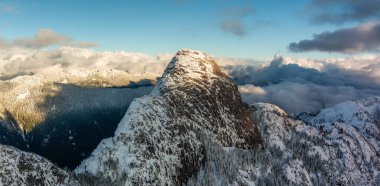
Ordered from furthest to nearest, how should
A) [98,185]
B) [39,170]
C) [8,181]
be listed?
[98,185], [39,170], [8,181]

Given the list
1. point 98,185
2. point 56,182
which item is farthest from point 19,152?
point 98,185

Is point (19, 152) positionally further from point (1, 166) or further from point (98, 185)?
point (98, 185)

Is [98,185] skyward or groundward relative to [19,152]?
groundward

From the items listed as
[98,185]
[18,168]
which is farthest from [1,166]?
[98,185]

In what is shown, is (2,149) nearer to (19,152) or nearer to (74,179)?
(19,152)

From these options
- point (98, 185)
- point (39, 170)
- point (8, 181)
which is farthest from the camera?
point (98, 185)

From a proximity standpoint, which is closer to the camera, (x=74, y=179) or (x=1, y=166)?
(x=1, y=166)
